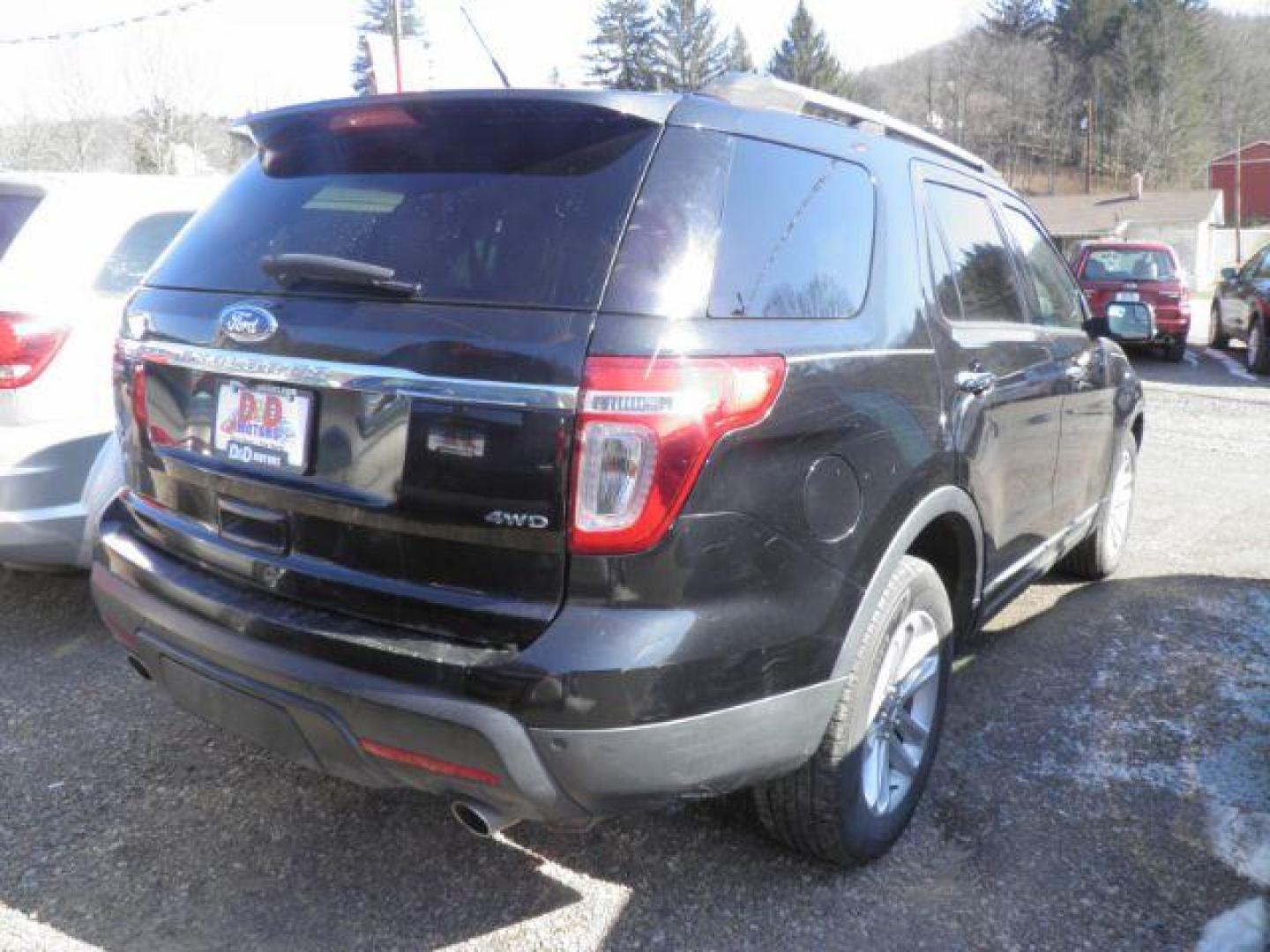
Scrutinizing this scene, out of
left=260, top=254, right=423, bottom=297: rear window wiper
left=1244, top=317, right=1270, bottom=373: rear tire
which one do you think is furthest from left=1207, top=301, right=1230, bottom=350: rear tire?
left=260, top=254, right=423, bottom=297: rear window wiper

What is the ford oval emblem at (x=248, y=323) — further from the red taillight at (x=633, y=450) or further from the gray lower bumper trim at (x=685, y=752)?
the gray lower bumper trim at (x=685, y=752)

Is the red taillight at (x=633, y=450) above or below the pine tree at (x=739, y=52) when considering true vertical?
below

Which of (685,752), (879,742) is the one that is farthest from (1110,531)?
(685,752)

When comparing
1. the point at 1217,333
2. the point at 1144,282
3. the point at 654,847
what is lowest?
the point at 654,847

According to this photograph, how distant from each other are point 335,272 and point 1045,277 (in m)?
2.90

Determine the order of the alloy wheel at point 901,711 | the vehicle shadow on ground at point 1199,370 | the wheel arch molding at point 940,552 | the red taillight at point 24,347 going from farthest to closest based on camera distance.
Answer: the vehicle shadow on ground at point 1199,370, the red taillight at point 24,347, the alloy wheel at point 901,711, the wheel arch molding at point 940,552

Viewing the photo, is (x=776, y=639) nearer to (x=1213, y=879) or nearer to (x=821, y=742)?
(x=821, y=742)

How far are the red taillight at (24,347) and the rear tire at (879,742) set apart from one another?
289 cm

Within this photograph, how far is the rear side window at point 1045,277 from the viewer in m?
3.76

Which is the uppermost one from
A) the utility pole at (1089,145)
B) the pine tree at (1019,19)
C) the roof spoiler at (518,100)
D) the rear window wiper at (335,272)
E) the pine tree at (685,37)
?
the pine tree at (1019,19)

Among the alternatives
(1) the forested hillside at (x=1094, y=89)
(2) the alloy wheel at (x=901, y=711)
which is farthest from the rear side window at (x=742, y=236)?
(1) the forested hillside at (x=1094, y=89)

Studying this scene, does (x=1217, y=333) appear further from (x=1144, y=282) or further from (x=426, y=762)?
(x=426, y=762)

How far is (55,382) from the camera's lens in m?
3.66

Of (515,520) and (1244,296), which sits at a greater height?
(1244,296)
